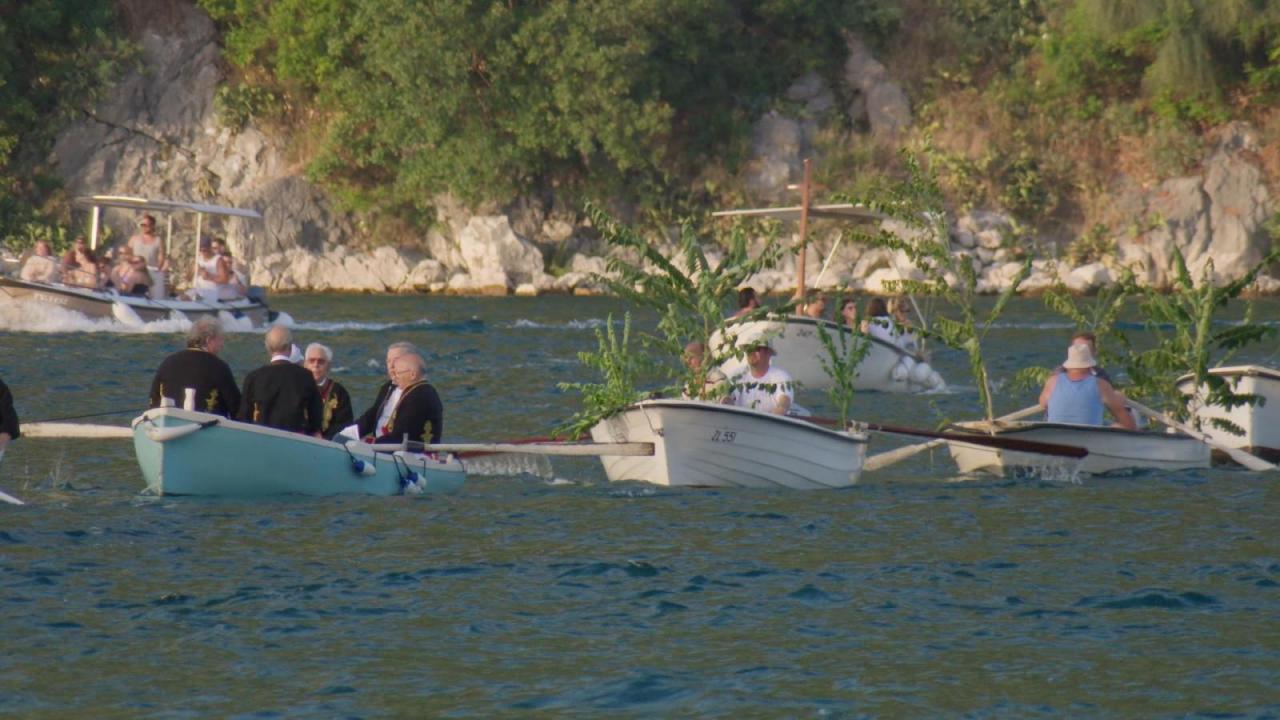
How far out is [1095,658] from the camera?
425 inches

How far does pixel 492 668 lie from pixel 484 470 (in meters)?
7.95

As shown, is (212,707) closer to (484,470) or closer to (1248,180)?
(484,470)

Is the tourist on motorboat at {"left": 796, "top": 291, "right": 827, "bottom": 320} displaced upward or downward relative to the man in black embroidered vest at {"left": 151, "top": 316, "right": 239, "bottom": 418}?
upward

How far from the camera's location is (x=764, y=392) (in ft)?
57.1

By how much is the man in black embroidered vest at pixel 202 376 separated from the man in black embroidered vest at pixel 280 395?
0.16 m

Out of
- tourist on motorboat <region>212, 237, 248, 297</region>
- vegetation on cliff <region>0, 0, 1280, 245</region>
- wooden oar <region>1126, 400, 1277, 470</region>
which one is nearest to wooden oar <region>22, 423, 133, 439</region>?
wooden oar <region>1126, 400, 1277, 470</region>

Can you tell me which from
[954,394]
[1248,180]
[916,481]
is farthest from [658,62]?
[916,481]

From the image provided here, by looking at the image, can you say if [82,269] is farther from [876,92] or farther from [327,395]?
[876,92]

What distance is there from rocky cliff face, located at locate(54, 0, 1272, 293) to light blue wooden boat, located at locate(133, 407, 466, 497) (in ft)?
123

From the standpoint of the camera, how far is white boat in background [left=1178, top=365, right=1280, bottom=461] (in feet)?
66.0

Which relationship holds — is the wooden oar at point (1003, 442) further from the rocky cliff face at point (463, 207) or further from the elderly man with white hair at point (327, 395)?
the rocky cliff face at point (463, 207)

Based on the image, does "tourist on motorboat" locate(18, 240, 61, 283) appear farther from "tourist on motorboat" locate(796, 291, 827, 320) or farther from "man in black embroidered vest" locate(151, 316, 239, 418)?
"man in black embroidered vest" locate(151, 316, 239, 418)

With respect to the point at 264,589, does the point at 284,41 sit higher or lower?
Answer: higher

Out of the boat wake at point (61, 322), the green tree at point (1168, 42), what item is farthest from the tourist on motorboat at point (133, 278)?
the green tree at point (1168, 42)
